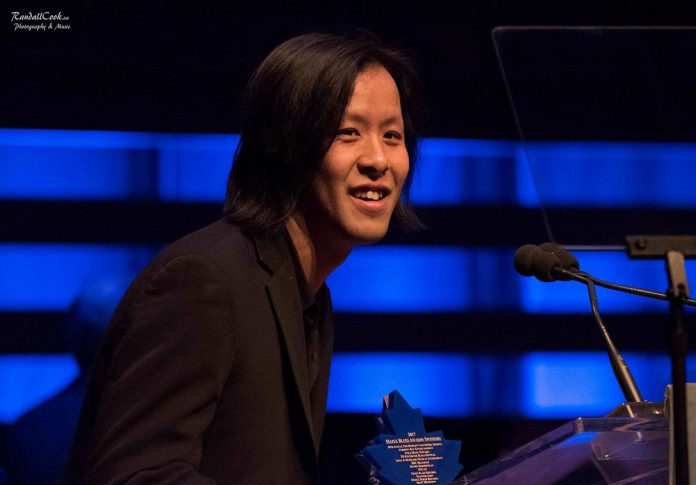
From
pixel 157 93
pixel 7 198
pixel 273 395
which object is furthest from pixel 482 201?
pixel 273 395

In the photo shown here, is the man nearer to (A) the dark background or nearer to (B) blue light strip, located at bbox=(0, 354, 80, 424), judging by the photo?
(A) the dark background

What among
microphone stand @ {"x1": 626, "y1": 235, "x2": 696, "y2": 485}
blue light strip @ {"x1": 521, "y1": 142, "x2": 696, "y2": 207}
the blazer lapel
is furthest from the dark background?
microphone stand @ {"x1": 626, "y1": 235, "x2": 696, "y2": 485}

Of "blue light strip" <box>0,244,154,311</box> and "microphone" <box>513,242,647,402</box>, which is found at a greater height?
"blue light strip" <box>0,244,154,311</box>

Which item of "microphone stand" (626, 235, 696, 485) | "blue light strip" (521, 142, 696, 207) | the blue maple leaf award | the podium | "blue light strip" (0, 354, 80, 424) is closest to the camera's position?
"microphone stand" (626, 235, 696, 485)

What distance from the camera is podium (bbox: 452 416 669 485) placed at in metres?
1.32

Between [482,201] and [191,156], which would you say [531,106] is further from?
[191,156]

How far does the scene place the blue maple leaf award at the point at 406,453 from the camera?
181 cm

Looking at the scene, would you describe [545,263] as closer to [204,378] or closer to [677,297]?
[677,297]

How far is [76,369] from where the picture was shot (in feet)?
10.2

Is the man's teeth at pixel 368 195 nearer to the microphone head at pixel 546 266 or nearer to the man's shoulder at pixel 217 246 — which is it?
the man's shoulder at pixel 217 246

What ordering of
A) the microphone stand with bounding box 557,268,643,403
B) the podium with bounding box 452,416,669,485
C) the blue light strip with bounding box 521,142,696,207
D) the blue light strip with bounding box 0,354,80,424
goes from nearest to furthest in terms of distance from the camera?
1. the podium with bounding box 452,416,669,485
2. the microphone stand with bounding box 557,268,643,403
3. the blue light strip with bounding box 521,142,696,207
4. the blue light strip with bounding box 0,354,80,424

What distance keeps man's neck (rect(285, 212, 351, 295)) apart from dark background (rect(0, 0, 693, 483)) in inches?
50.7

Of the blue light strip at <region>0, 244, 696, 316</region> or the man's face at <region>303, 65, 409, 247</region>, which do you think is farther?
the blue light strip at <region>0, 244, 696, 316</region>

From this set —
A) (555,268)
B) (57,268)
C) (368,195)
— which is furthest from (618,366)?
(57,268)
